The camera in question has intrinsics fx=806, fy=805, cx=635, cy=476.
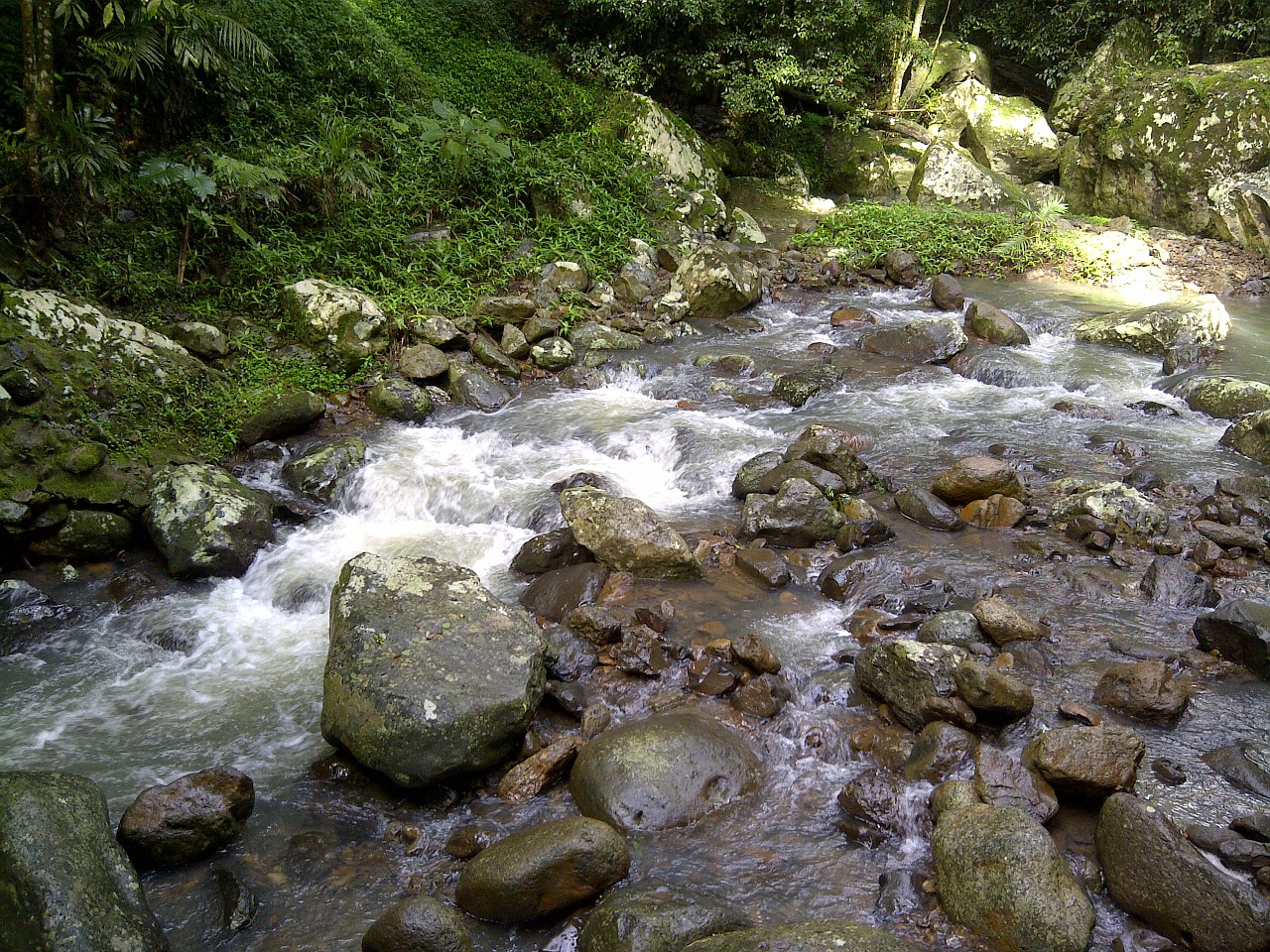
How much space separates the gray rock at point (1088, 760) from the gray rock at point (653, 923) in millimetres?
1800

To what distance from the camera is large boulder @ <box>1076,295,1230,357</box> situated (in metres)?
10.7

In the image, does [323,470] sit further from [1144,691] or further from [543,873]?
[1144,691]

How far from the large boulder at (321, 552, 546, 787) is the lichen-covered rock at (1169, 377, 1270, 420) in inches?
323

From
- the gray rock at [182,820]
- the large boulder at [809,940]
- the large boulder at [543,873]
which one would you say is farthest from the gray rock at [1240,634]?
the gray rock at [182,820]

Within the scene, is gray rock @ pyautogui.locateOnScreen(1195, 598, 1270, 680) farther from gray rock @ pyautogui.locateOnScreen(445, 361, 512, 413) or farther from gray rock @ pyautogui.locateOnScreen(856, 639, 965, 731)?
gray rock @ pyautogui.locateOnScreen(445, 361, 512, 413)

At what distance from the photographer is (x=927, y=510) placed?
272 inches

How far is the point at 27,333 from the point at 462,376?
419 cm

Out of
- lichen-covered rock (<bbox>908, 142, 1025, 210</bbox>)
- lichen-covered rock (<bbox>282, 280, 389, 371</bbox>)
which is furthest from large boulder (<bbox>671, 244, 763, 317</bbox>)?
lichen-covered rock (<bbox>908, 142, 1025, 210</bbox>)

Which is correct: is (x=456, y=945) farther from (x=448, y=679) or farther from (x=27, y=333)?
(x=27, y=333)

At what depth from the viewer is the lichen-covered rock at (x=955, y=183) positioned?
56.7 ft

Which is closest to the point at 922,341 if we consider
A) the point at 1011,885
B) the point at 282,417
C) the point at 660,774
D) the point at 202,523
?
the point at 282,417

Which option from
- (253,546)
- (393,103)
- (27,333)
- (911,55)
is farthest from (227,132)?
(911,55)

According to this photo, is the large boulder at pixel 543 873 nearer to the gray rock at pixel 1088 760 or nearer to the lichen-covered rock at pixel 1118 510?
the gray rock at pixel 1088 760

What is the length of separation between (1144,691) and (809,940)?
9.48 feet
